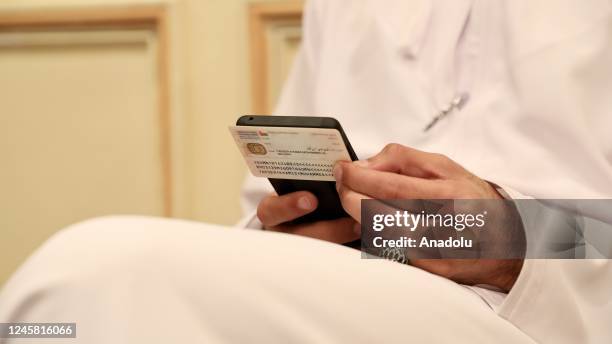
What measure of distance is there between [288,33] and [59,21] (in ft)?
1.37

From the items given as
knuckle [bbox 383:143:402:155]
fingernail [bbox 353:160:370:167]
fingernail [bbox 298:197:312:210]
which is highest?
knuckle [bbox 383:143:402:155]

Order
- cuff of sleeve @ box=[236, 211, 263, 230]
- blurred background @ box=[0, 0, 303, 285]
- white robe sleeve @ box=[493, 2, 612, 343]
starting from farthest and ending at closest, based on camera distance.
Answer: blurred background @ box=[0, 0, 303, 285], cuff of sleeve @ box=[236, 211, 263, 230], white robe sleeve @ box=[493, 2, 612, 343]

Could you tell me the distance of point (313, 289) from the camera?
0.51m

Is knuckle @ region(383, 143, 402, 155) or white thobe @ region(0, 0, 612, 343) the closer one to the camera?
white thobe @ region(0, 0, 612, 343)

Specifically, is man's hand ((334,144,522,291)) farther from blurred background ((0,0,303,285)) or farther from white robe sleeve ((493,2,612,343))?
blurred background ((0,0,303,285))

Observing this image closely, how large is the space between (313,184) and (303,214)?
0.16 feet

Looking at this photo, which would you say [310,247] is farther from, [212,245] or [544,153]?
[544,153]

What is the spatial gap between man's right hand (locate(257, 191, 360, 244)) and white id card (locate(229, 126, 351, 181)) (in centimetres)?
3

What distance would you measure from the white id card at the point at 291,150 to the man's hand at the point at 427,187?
0.06ft

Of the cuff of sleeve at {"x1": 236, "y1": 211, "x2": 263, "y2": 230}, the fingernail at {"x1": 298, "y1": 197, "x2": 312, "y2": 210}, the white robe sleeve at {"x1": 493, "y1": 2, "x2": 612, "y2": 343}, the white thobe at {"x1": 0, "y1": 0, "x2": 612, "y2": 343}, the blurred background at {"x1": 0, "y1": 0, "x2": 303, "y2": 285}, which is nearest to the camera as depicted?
the white thobe at {"x1": 0, "y1": 0, "x2": 612, "y2": 343}

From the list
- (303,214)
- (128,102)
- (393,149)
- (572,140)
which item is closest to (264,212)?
(303,214)

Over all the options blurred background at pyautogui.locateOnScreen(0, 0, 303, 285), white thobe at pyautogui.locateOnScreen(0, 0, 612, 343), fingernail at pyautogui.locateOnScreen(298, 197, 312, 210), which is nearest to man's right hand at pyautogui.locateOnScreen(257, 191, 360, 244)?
fingernail at pyautogui.locateOnScreen(298, 197, 312, 210)

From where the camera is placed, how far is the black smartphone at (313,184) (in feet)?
2.06

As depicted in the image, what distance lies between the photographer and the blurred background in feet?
4.33
